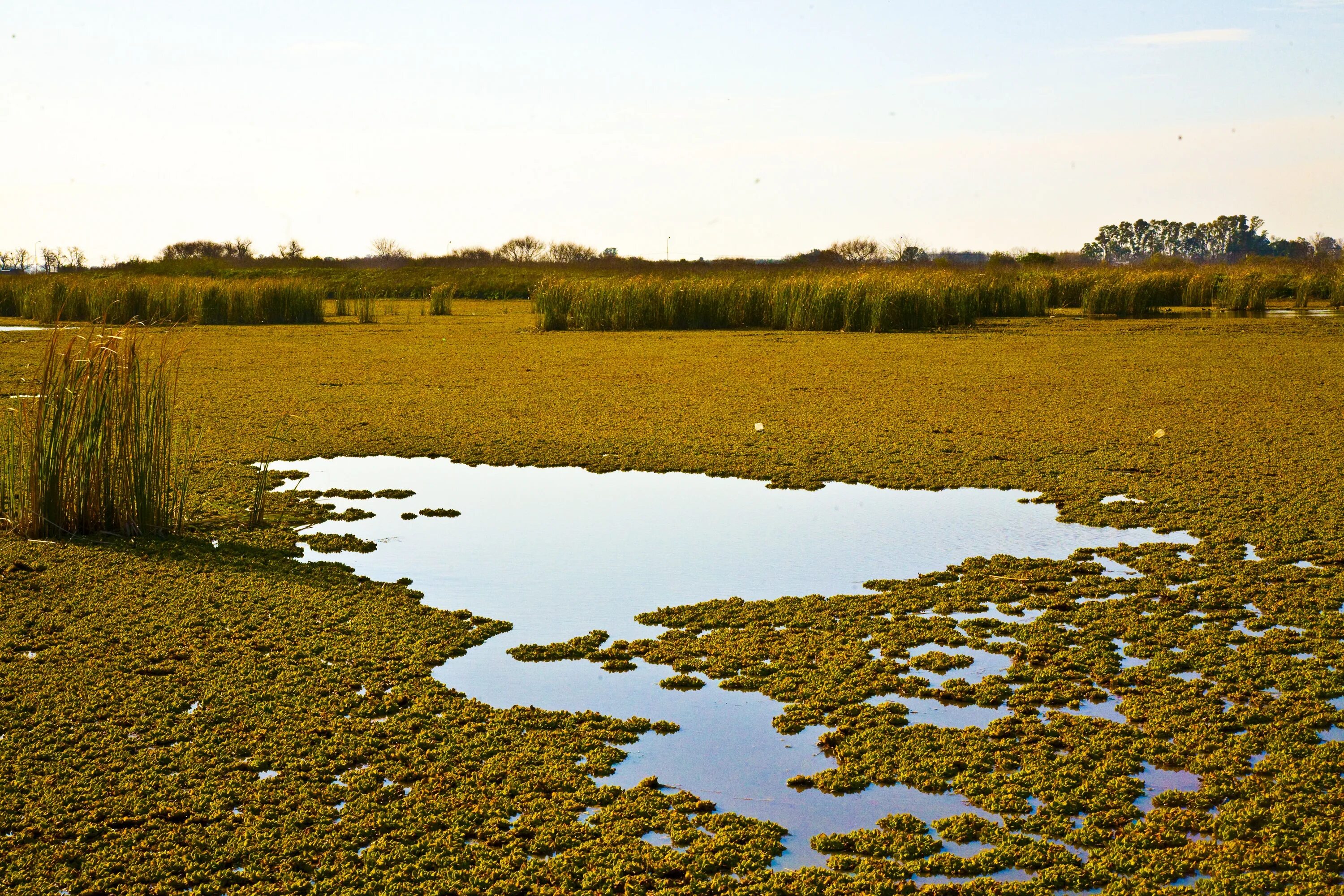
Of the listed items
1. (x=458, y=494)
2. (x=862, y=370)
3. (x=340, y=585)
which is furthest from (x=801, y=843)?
(x=862, y=370)

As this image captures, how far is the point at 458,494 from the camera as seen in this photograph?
5.52 meters

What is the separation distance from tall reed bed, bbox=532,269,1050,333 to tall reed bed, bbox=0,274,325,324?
3931 millimetres

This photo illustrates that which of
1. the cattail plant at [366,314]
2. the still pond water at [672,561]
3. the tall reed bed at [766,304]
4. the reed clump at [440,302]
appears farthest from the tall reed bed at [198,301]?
the still pond water at [672,561]

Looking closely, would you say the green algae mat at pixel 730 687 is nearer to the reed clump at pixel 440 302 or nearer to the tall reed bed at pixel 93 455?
the tall reed bed at pixel 93 455

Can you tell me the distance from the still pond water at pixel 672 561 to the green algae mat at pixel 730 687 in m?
0.08

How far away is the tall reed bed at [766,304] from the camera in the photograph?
15781mm

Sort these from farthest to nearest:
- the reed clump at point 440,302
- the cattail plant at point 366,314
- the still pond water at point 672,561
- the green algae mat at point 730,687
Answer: the reed clump at point 440,302, the cattail plant at point 366,314, the still pond water at point 672,561, the green algae mat at point 730,687

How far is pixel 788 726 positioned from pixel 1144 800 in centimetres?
80

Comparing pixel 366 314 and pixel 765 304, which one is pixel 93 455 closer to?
pixel 765 304

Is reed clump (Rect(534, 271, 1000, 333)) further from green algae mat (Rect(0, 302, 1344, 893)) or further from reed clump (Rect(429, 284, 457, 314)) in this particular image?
green algae mat (Rect(0, 302, 1344, 893))

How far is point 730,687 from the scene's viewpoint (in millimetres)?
3072

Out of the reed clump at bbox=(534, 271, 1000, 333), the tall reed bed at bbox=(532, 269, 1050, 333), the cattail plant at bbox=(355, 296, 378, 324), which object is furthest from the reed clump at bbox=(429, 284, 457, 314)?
the reed clump at bbox=(534, 271, 1000, 333)

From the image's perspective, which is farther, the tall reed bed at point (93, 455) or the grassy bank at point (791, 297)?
the grassy bank at point (791, 297)

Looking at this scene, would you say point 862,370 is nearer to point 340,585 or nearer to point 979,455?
point 979,455
